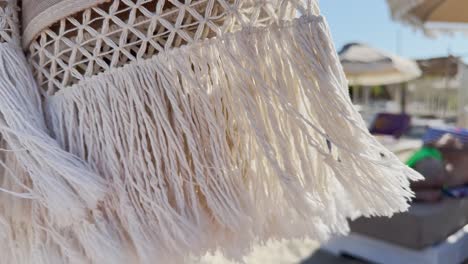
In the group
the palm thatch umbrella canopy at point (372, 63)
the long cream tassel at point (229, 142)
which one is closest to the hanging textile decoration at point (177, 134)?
the long cream tassel at point (229, 142)

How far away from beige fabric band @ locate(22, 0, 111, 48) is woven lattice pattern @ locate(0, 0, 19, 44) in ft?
0.04

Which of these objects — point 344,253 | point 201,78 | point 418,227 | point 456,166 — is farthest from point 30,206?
point 456,166

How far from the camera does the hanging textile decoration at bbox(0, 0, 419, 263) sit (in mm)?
384

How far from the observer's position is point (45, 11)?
400 millimetres

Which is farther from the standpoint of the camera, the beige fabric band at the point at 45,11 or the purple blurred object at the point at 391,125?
the purple blurred object at the point at 391,125

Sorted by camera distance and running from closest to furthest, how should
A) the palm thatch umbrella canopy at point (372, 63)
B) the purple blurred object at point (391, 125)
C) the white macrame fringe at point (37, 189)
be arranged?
the white macrame fringe at point (37, 189)
the palm thatch umbrella canopy at point (372, 63)
the purple blurred object at point (391, 125)

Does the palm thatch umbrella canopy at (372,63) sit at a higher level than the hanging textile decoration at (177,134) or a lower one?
lower

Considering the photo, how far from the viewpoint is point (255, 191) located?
0.42 meters

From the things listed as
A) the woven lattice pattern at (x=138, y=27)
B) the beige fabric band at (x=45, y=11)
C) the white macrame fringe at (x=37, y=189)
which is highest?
the beige fabric band at (x=45, y=11)

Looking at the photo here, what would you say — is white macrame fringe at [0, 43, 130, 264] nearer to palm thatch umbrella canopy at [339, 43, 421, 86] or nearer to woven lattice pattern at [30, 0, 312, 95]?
woven lattice pattern at [30, 0, 312, 95]

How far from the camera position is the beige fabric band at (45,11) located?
39 cm

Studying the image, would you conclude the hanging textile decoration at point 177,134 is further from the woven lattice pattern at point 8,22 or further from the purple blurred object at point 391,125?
the purple blurred object at point 391,125

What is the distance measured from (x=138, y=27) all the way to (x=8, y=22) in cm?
17

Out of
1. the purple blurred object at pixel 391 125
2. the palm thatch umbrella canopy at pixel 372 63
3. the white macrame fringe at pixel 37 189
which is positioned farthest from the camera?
the purple blurred object at pixel 391 125
